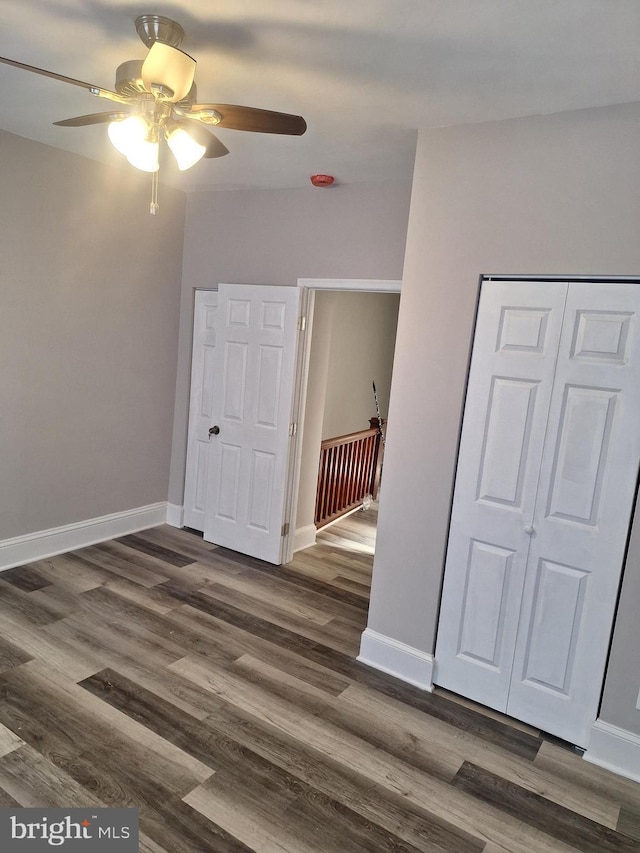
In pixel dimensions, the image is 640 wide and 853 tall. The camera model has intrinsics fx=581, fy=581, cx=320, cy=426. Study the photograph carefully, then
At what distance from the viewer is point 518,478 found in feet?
8.79

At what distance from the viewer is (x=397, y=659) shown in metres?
3.04

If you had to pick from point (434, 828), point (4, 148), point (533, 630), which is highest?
point (4, 148)

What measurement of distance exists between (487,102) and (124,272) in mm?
2816

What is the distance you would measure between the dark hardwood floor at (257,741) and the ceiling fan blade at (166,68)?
96.0 inches

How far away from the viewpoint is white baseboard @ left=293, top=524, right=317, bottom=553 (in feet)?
15.1

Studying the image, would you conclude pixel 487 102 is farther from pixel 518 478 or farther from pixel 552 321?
pixel 518 478

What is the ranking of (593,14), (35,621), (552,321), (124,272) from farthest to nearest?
(124,272)
(35,621)
(552,321)
(593,14)

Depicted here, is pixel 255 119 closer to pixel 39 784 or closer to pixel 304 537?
pixel 39 784

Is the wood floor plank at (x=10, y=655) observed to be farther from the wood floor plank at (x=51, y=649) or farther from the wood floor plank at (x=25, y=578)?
the wood floor plank at (x=25, y=578)

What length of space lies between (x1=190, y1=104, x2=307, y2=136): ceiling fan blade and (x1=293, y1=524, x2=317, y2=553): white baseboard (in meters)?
3.08

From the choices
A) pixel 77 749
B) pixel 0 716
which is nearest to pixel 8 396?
pixel 0 716

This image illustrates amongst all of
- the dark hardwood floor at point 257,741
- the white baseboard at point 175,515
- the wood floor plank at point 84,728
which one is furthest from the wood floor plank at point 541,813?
the white baseboard at point 175,515

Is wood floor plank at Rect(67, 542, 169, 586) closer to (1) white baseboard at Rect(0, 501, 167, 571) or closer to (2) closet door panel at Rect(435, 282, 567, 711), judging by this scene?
(1) white baseboard at Rect(0, 501, 167, 571)
